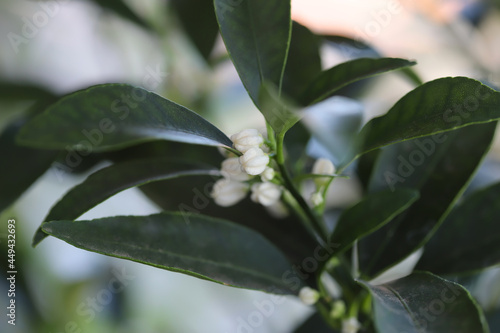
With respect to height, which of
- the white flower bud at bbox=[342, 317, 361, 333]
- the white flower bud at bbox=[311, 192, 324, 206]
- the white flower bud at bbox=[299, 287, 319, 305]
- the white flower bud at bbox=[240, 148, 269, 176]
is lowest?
the white flower bud at bbox=[342, 317, 361, 333]

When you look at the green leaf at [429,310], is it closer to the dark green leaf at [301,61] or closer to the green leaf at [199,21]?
the dark green leaf at [301,61]

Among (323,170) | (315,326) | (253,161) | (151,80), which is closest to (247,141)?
(253,161)

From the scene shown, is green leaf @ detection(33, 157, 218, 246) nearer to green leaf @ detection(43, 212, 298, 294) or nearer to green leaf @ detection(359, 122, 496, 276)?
green leaf @ detection(43, 212, 298, 294)

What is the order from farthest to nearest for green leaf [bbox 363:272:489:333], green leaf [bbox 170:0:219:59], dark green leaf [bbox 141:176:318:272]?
1. green leaf [bbox 170:0:219:59]
2. dark green leaf [bbox 141:176:318:272]
3. green leaf [bbox 363:272:489:333]

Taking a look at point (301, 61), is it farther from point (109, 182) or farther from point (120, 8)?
point (120, 8)

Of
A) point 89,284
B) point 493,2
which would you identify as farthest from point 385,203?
point 493,2

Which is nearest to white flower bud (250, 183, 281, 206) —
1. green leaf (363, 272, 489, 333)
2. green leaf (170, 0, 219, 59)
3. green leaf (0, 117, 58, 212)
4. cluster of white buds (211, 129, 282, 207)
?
cluster of white buds (211, 129, 282, 207)

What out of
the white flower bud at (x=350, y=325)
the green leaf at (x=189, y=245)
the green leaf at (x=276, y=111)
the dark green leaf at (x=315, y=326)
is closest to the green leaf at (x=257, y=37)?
the green leaf at (x=276, y=111)

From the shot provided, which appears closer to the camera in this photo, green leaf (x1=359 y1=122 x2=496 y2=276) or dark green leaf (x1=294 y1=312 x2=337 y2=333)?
green leaf (x1=359 y1=122 x2=496 y2=276)
